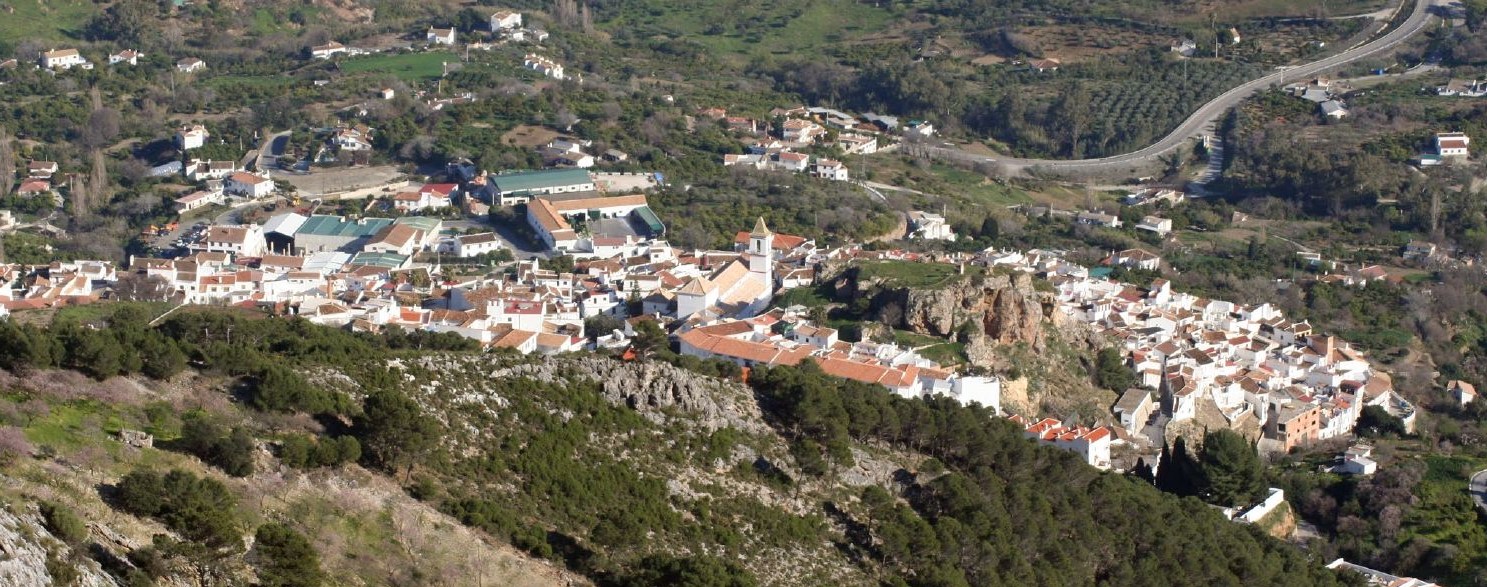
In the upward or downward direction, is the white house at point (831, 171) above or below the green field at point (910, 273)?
below

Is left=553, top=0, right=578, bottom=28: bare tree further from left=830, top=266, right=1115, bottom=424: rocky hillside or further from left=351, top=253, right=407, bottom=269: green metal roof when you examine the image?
A: left=830, top=266, right=1115, bottom=424: rocky hillside

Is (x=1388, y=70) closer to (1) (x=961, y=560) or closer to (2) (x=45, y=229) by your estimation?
(2) (x=45, y=229)

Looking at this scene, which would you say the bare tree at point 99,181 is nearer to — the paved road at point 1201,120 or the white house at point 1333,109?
the paved road at point 1201,120

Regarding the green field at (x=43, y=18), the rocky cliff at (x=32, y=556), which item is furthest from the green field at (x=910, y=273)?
the green field at (x=43, y=18)

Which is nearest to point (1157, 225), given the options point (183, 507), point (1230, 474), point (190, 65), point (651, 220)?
point (651, 220)

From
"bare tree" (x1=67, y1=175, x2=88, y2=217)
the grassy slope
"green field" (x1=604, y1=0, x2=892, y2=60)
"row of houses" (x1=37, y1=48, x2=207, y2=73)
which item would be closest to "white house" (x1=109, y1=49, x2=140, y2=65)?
"row of houses" (x1=37, y1=48, x2=207, y2=73)

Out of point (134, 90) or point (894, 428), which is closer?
point (894, 428)

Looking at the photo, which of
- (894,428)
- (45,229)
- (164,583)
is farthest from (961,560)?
(45,229)
